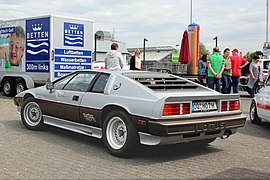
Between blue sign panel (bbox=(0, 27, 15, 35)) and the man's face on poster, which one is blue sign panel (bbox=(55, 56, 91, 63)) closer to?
the man's face on poster

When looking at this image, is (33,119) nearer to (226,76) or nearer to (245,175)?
(245,175)

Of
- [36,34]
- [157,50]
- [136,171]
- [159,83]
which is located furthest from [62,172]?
[157,50]

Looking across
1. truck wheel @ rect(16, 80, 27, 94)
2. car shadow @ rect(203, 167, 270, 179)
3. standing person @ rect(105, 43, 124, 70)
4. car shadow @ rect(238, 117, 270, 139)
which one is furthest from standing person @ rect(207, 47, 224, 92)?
truck wheel @ rect(16, 80, 27, 94)

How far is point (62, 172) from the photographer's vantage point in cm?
468

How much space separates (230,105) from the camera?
578cm

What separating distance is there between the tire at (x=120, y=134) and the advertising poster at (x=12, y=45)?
342 inches

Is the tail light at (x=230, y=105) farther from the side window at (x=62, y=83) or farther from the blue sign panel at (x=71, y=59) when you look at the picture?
the blue sign panel at (x=71, y=59)

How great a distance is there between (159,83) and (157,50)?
79.0 m

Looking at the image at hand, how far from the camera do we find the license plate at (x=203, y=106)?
5320 mm

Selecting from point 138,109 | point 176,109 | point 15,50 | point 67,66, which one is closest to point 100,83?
point 138,109

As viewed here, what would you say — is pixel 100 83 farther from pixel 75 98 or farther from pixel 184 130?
pixel 184 130

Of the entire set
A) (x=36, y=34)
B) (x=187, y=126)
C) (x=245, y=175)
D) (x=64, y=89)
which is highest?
(x=36, y=34)

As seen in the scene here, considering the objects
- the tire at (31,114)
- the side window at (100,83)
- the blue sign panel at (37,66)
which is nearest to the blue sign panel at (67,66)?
the blue sign panel at (37,66)

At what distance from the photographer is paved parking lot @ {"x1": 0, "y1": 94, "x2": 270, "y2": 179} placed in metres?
4.67
